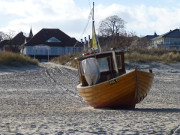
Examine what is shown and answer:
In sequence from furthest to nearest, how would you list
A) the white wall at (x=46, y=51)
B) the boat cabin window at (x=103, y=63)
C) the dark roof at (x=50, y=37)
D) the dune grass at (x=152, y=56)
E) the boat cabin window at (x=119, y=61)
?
the dark roof at (x=50, y=37), the white wall at (x=46, y=51), the dune grass at (x=152, y=56), the boat cabin window at (x=119, y=61), the boat cabin window at (x=103, y=63)

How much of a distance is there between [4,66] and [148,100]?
72.0 feet

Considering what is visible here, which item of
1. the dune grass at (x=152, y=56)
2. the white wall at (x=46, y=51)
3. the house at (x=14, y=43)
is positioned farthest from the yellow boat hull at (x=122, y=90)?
the house at (x=14, y=43)

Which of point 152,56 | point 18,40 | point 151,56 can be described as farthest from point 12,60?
point 18,40

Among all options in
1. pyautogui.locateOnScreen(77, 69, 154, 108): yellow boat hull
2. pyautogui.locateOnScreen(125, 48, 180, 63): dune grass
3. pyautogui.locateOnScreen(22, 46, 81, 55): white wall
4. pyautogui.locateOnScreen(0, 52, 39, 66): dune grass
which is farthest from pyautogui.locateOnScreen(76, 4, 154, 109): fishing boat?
pyautogui.locateOnScreen(22, 46, 81, 55): white wall

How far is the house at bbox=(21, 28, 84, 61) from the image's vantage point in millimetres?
75312

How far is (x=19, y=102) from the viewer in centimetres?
1470

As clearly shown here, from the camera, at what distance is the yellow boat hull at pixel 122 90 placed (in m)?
11.3

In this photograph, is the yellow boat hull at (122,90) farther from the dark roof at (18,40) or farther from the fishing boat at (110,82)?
the dark roof at (18,40)

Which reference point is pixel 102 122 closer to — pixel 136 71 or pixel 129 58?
pixel 136 71

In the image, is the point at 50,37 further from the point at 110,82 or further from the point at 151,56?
the point at 110,82

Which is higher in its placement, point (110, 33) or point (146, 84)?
point (110, 33)

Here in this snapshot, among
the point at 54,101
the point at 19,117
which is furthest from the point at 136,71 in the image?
the point at 54,101

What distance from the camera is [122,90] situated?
1152cm

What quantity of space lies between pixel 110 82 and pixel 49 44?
6650 centimetres
